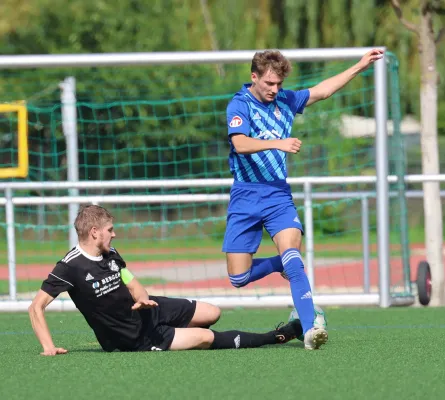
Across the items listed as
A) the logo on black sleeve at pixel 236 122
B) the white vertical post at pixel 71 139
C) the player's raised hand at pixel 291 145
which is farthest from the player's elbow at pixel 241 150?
the white vertical post at pixel 71 139

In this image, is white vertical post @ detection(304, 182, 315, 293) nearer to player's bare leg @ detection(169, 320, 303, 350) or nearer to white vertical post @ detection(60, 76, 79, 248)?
white vertical post @ detection(60, 76, 79, 248)

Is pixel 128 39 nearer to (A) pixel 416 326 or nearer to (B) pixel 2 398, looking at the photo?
(A) pixel 416 326

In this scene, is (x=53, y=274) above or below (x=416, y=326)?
above

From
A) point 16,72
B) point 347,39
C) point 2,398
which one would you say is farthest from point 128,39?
point 2,398

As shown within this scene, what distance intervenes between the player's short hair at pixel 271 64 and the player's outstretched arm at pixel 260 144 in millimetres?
441

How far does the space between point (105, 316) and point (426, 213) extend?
4.59m

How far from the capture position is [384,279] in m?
9.59

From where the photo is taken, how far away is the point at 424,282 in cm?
946

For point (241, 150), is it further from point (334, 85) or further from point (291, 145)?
point (334, 85)

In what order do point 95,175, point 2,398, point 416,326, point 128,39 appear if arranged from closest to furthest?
point 2,398 → point 416,326 → point 95,175 → point 128,39

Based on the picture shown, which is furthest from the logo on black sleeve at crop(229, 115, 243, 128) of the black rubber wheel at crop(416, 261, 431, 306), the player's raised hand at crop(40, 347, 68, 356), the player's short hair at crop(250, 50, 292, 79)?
the black rubber wheel at crop(416, 261, 431, 306)

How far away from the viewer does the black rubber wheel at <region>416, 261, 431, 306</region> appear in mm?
9445

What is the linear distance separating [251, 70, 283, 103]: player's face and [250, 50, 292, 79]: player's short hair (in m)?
0.02

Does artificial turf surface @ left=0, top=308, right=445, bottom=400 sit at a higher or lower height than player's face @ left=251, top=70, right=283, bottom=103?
lower
